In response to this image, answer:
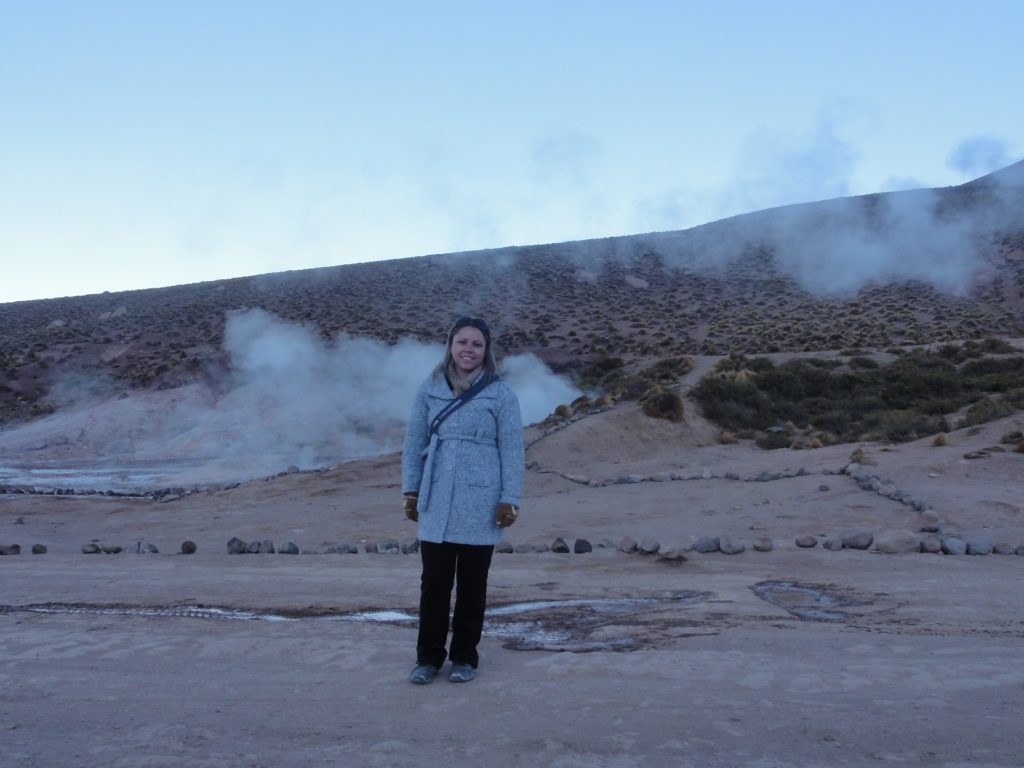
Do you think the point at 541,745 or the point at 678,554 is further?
the point at 678,554

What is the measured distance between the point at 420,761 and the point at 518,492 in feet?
3.97

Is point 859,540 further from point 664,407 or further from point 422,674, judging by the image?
point 664,407

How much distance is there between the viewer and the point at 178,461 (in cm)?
Result: 1873

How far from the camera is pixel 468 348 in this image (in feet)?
12.6

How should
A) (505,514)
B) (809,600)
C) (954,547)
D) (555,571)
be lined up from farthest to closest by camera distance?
(954,547), (555,571), (809,600), (505,514)

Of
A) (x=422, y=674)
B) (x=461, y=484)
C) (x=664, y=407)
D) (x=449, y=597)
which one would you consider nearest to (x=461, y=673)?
(x=422, y=674)

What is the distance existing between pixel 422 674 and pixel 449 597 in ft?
1.10

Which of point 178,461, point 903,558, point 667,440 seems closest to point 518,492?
point 903,558

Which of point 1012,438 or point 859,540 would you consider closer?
point 859,540

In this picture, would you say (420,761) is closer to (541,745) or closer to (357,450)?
(541,745)

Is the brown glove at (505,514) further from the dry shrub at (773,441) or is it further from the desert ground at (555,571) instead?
the dry shrub at (773,441)

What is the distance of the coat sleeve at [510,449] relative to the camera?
374 cm

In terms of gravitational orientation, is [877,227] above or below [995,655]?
above

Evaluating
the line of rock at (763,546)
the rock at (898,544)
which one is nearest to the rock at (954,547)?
the line of rock at (763,546)
